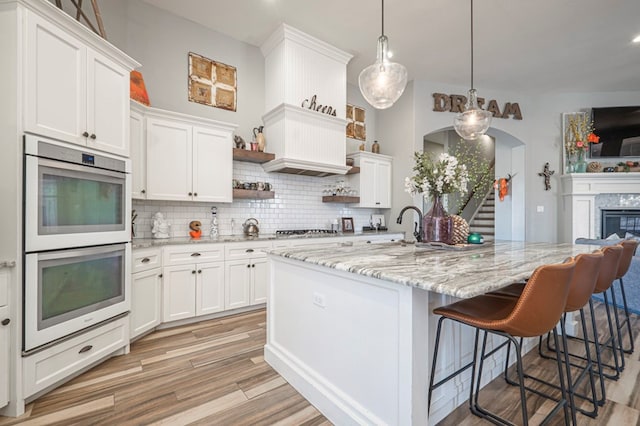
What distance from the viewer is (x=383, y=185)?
209 inches

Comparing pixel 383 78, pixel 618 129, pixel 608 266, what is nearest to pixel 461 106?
pixel 618 129

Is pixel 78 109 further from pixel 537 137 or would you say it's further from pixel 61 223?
pixel 537 137

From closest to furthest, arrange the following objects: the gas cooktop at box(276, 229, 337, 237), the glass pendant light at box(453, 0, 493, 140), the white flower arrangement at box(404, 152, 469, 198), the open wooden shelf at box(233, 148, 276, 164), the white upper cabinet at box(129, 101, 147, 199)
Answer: the white flower arrangement at box(404, 152, 469, 198) → the white upper cabinet at box(129, 101, 147, 199) → the glass pendant light at box(453, 0, 493, 140) → the open wooden shelf at box(233, 148, 276, 164) → the gas cooktop at box(276, 229, 337, 237)

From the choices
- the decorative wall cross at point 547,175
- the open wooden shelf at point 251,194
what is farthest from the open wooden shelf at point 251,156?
the decorative wall cross at point 547,175

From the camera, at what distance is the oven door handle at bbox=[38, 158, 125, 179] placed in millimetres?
1831

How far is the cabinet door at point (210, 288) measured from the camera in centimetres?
→ 313

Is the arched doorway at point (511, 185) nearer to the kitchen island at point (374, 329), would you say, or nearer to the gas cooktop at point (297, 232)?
the gas cooktop at point (297, 232)

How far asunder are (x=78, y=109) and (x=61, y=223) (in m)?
0.78

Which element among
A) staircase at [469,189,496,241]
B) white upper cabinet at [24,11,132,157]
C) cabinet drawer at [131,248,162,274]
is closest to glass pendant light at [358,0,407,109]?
white upper cabinet at [24,11,132,157]

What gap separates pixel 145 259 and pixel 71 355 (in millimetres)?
897

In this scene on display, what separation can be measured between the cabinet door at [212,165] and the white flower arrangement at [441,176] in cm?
225

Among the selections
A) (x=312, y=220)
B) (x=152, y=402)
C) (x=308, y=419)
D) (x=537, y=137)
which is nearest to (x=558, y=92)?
(x=537, y=137)

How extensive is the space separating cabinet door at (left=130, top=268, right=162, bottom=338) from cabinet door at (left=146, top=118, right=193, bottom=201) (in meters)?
0.84

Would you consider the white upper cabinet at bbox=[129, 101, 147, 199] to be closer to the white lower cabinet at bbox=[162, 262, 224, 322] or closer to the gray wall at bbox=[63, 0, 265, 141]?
the gray wall at bbox=[63, 0, 265, 141]
